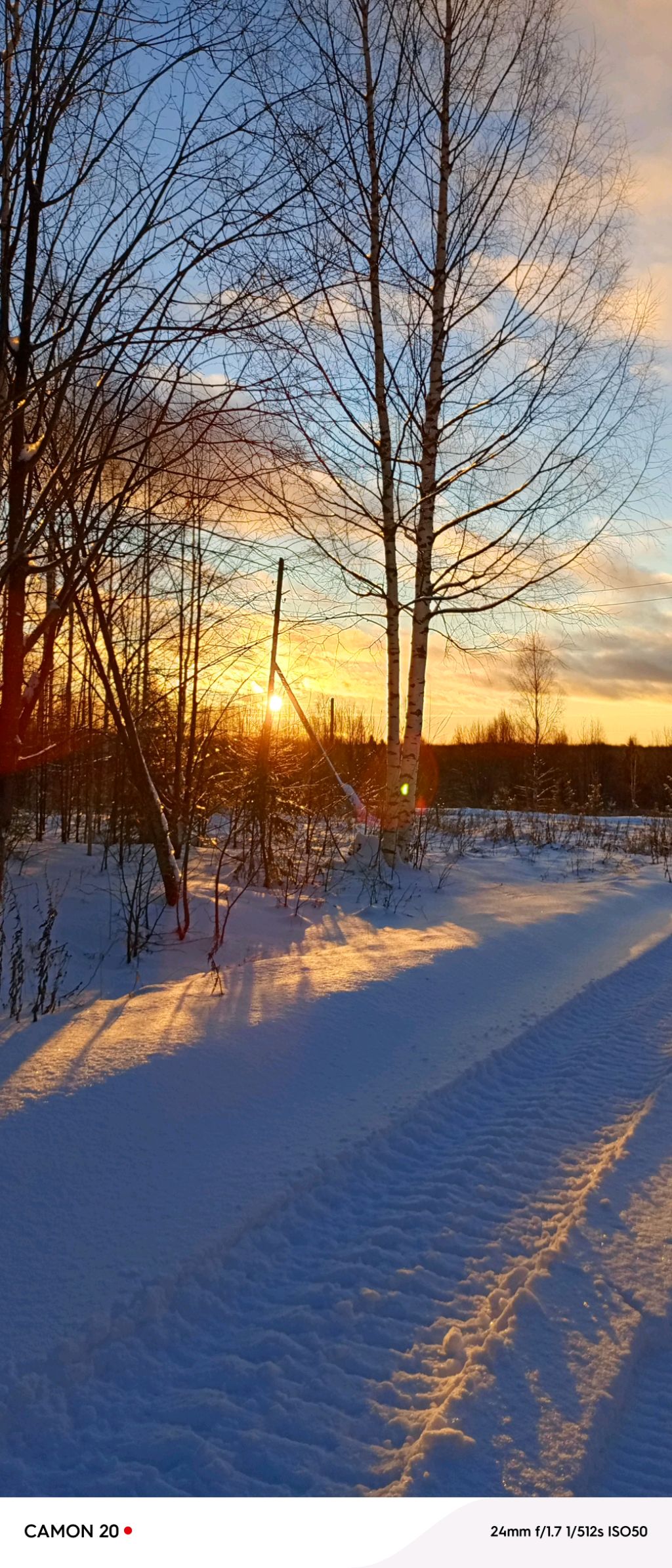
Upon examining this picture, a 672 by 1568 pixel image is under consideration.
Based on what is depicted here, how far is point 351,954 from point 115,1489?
442 cm

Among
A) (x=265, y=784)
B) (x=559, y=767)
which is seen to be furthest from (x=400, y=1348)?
Answer: (x=559, y=767)

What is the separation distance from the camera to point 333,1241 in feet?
9.39

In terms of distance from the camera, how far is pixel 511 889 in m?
10.2

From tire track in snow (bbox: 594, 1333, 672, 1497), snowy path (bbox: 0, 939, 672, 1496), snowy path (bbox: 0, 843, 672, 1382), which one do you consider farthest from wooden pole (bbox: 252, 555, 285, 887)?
tire track in snow (bbox: 594, 1333, 672, 1497)

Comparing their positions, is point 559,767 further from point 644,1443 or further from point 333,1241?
point 644,1443

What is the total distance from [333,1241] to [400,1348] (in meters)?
0.53

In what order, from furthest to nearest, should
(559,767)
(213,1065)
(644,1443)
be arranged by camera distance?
1. (559,767)
2. (213,1065)
3. (644,1443)

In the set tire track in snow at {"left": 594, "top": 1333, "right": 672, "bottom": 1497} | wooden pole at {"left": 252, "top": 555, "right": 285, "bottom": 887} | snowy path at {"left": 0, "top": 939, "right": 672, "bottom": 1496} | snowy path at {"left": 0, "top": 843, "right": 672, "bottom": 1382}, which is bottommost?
tire track in snow at {"left": 594, "top": 1333, "right": 672, "bottom": 1497}

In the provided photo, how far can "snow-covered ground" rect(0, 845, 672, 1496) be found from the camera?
2.04m

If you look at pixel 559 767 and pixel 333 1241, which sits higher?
pixel 559 767

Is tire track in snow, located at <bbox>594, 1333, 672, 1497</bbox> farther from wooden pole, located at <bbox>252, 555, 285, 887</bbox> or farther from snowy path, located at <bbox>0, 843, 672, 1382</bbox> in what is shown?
wooden pole, located at <bbox>252, 555, 285, 887</bbox>

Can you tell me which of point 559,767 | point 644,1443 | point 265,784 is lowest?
point 644,1443

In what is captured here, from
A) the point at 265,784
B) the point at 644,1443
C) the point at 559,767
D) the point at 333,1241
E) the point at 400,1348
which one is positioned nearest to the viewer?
the point at 644,1443

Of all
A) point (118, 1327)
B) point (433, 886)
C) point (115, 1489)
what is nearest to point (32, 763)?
point (118, 1327)
